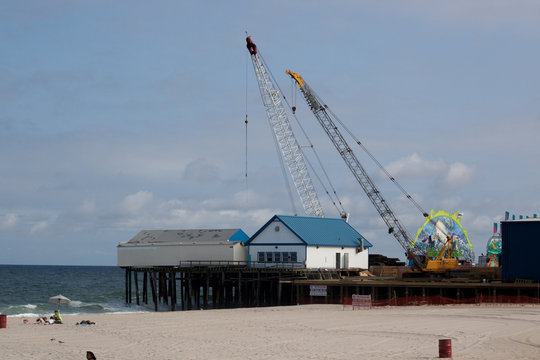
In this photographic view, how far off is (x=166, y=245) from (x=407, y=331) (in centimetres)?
4652

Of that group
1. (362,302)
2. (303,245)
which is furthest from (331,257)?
(362,302)

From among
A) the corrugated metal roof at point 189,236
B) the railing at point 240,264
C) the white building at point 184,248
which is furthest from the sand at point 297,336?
the corrugated metal roof at point 189,236

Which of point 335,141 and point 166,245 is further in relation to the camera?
point 335,141

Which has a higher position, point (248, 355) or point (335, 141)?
point (335, 141)

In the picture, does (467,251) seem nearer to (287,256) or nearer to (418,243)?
(418,243)

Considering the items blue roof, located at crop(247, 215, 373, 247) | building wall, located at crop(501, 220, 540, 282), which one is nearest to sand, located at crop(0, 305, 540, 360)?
building wall, located at crop(501, 220, 540, 282)

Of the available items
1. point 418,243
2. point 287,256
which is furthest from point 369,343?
point 418,243

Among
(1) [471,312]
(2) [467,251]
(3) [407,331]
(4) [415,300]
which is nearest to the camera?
(3) [407,331]

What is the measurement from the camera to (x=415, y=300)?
57875 millimetres

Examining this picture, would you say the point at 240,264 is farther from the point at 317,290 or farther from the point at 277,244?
the point at 317,290

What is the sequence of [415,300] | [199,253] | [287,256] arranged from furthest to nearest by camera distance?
[199,253] < [287,256] < [415,300]

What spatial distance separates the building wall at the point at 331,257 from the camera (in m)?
71.4

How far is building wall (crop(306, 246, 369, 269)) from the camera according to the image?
71375 millimetres

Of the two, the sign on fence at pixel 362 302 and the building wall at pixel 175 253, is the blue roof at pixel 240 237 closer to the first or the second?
the building wall at pixel 175 253
